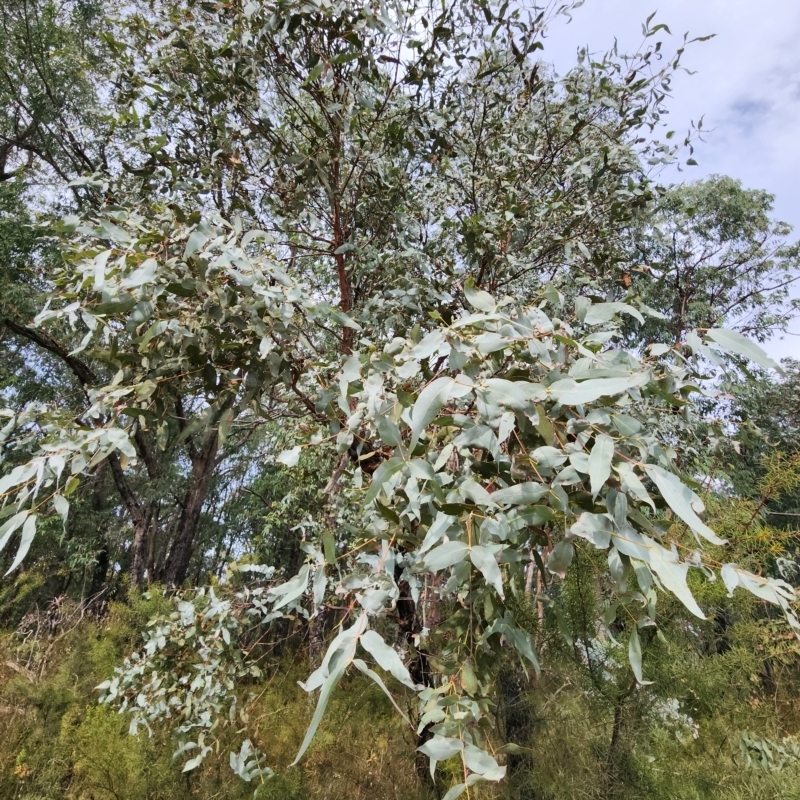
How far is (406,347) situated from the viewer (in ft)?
2.59

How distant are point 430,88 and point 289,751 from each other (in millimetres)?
3282

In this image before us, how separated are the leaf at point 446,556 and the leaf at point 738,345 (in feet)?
1.20

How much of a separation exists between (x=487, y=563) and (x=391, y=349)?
0.41 m

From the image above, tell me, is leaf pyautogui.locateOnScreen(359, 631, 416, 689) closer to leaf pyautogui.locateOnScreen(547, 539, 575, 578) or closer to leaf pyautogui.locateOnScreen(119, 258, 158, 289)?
leaf pyautogui.locateOnScreen(547, 539, 575, 578)

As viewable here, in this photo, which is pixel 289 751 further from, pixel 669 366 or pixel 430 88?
pixel 430 88

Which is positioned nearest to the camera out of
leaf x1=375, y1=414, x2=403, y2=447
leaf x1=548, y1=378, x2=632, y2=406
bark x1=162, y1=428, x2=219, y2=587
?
leaf x1=548, y1=378, x2=632, y2=406

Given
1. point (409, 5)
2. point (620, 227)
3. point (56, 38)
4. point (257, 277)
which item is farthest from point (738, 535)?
point (56, 38)

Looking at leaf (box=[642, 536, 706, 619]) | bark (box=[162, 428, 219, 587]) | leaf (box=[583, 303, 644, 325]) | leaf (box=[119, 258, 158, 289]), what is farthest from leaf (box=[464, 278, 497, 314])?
bark (box=[162, 428, 219, 587])

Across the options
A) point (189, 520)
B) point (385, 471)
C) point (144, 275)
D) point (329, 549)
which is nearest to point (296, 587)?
point (329, 549)

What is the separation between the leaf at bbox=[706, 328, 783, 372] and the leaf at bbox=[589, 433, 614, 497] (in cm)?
18

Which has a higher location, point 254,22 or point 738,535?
point 254,22

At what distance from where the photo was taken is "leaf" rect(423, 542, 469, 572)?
0.52m

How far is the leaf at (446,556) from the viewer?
518mm


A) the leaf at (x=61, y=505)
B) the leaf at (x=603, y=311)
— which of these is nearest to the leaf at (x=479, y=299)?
the leaf at (x=603, y=311)
